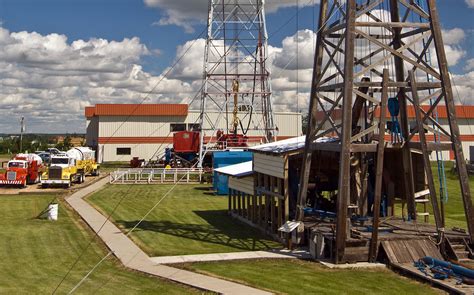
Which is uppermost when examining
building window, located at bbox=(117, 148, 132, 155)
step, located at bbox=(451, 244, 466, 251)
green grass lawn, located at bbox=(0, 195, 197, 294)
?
building window, located at bbox=(117, 148, 132, 155)

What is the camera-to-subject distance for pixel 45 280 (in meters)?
13.7

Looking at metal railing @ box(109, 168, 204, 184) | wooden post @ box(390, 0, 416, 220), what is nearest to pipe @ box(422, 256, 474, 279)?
wooden post @ box(390, 0, 416, 220)

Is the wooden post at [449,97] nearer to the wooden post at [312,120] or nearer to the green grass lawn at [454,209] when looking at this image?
the wooden post at [312,120]

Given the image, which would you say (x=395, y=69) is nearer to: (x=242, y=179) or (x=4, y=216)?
(x=242, y=179)

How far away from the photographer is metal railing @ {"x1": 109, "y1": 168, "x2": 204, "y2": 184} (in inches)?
1665

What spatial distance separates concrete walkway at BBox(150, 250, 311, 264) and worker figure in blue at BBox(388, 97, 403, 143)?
5.08 metres

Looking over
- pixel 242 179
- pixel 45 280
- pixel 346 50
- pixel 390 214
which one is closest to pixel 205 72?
pixel 242 179

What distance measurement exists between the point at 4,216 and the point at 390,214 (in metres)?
17.3

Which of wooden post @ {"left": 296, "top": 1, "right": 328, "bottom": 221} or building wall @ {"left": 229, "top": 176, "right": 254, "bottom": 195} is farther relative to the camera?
building wall @ {"left": 229, "top": 176, "right": 254, "bottom": 195}

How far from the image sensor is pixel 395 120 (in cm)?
1845

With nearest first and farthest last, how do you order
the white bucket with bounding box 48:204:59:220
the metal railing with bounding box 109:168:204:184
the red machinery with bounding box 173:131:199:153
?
the white bucket with bounding box 48:204:59:220, the metal railing with bounding box 109:168:204:184, the red machinery with bounding box 173:131:199:153

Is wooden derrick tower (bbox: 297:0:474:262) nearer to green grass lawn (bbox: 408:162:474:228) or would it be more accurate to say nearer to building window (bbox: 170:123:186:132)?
green grass lawn (bbox: 408:162:474:228)

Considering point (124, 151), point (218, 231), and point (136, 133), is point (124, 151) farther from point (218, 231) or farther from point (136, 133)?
point (218, 231)

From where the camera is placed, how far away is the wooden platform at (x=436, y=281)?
41.4ft
